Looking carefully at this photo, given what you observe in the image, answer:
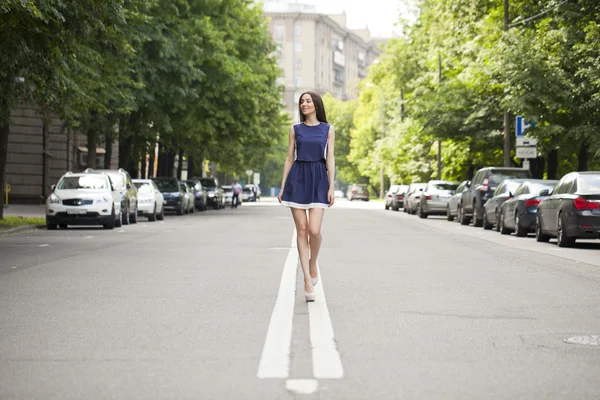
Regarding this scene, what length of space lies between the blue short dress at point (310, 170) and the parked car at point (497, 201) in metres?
20.6

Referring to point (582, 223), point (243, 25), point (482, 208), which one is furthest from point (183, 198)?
point (582, 223)

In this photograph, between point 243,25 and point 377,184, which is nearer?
point 243,25

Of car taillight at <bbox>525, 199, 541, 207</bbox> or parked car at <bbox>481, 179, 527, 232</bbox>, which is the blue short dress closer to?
car taillight at <bbox>525, 199, 541, 207</bbox>

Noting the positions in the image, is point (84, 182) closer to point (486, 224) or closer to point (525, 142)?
point (486, 224)

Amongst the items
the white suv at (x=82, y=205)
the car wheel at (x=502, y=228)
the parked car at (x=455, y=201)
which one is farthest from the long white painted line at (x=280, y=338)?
the parked car at (x=455, y=201)

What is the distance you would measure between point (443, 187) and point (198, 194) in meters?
14.7

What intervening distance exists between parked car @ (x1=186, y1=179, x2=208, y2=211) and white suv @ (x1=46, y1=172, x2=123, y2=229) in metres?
24.9

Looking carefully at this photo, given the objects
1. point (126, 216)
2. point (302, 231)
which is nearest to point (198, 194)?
point (126, 216)

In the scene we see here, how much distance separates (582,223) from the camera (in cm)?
2233

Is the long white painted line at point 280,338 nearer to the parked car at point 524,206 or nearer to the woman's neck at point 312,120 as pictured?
the woman's neck at point 312,120

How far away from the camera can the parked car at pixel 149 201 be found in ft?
129

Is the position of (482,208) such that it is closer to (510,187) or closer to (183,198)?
(510,187)

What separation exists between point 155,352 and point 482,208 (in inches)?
1135

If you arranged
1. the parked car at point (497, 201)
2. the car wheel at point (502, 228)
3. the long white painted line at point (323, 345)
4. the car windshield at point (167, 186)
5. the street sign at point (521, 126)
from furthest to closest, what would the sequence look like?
the car windshield at point (167, 186)
the street sign at point (521, 126)
the parked car at point (497, 201)
the car wheel at point (502, 228)
the long white painted line at point (323, 345)
